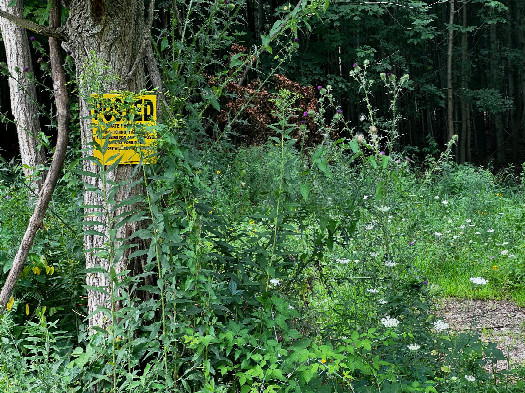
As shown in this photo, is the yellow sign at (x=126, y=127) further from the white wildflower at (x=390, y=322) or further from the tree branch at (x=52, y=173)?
the white wildflower at (x=390, y=322)

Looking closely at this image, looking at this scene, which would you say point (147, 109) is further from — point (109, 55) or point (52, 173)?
point (52, 173)

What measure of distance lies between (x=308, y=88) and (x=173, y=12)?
10.7 m

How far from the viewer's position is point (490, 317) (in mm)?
4363

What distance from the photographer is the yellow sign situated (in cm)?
221

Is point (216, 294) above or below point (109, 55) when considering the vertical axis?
below

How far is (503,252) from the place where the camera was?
16.8 ft

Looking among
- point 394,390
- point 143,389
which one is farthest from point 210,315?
point 394,390

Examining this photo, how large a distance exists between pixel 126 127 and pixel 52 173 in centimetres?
58

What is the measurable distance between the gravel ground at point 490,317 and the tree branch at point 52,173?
2.82 m

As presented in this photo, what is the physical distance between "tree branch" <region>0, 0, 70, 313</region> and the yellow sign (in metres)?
0.29

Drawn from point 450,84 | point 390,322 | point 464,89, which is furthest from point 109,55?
point 464,89

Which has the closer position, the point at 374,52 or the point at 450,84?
the point at 450,84

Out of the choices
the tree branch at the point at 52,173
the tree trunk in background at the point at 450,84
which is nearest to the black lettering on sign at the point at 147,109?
the tree branch at the point at 52,173

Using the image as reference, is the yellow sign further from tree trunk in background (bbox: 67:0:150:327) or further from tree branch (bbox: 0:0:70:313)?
tree branch (bbox: 0:0:70:313)
